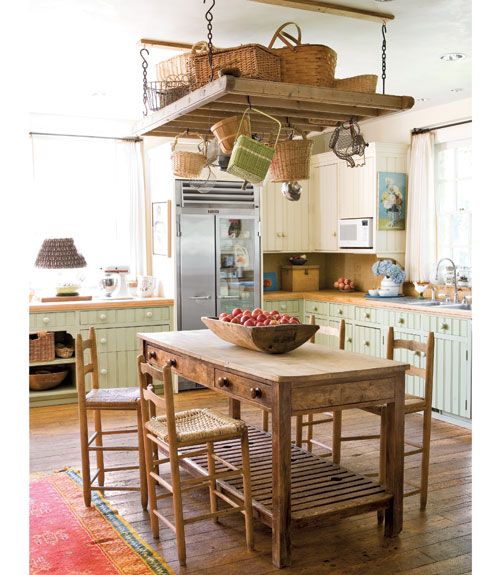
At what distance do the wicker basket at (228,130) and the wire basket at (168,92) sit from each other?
0.37 metres

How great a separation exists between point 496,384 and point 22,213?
50 centimetres

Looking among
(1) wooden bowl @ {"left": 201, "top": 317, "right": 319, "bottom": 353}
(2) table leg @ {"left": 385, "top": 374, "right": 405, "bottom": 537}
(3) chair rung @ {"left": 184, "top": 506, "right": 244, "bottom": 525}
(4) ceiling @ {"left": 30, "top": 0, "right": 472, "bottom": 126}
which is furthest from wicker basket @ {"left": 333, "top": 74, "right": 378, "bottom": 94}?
(3) chair rung @ {"left": 184, "top": 506, "right": 244, "bottom": 525}

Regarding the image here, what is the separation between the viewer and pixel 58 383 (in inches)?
243

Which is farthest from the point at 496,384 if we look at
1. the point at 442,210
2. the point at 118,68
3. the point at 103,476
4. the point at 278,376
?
the point at 442,210

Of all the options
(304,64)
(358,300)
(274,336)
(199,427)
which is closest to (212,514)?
(199,427)

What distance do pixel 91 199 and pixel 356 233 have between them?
2732mm

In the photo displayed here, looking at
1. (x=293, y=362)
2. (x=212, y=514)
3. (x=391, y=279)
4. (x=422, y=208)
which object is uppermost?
(x=422, y=208)

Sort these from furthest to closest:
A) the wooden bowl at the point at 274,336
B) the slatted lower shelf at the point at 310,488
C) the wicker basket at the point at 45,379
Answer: the wicker basket at the point at 45,379
the wooden bowl at the point at 274,336
the slatted lower shelf at the point at 310,488

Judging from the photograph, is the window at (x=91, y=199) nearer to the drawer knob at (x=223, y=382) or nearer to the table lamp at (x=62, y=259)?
the table lamp at (x=62, y=259)

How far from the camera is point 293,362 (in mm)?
3199

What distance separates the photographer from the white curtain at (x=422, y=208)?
6.35 metres

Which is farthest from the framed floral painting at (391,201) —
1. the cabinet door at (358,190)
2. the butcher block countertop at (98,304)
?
the butcher block countertop at (98,304)

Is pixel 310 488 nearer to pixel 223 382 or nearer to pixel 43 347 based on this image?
pixel 223 382

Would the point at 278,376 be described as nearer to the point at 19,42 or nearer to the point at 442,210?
the point at 19,42
